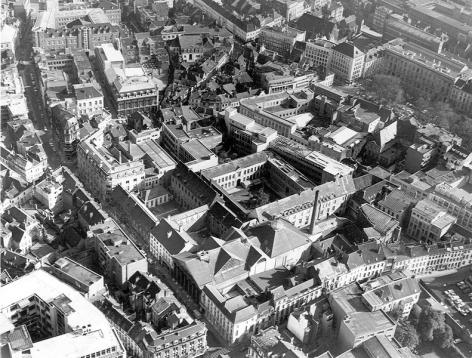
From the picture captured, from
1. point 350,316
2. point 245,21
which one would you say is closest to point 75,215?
point 350,316

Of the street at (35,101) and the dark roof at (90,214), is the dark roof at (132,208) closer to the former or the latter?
the dark roof at (90,214)

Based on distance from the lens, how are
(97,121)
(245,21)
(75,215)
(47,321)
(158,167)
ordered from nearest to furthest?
(47,321) < (75,215) < (158,167) < (97,121) < (245,21)

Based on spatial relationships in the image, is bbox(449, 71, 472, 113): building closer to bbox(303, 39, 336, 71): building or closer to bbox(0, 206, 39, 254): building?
bbox(303, 39, 336, 71): building

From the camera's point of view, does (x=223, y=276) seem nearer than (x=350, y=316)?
No

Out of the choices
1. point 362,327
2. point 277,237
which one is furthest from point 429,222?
point 362,327

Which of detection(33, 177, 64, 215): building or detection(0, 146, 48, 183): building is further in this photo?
detection(0, 146, 48, 183): building

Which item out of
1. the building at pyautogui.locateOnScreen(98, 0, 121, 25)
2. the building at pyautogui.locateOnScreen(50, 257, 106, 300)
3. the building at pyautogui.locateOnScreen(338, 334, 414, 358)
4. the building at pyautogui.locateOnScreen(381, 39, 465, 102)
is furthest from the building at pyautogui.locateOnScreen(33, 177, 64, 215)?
the building at pyautogui.locateOnScreen(381, 39, 465, 102)

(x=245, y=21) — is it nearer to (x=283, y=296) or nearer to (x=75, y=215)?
(x=75, y=215)
